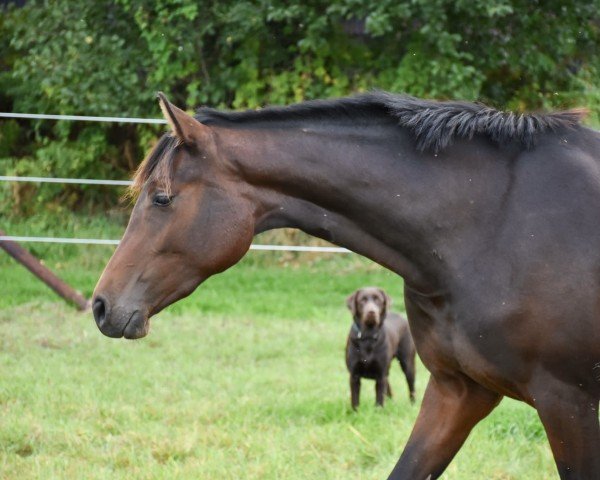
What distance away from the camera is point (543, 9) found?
1288 centimetres

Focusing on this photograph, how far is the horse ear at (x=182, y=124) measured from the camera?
3.37 metres

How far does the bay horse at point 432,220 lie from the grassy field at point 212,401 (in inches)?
72.4

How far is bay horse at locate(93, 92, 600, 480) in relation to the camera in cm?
332

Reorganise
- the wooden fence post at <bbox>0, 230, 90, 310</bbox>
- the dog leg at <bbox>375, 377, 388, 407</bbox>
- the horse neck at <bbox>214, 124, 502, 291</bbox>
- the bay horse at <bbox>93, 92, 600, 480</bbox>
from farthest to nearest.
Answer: the wooden fence post at <bbox>0, 230, 90, 310</bbox> < the dog leg at <bbox>375, 377, 388, 407</bbox> < the horse neck at <bbox>214, 124, 502, 291</bbox> < the bay horse at <bbox>93, 92, 600, 480</bbox>

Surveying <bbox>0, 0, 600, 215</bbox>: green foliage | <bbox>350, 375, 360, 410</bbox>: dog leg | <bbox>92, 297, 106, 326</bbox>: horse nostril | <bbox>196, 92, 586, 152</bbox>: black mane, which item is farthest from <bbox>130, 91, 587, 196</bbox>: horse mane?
<bbox>0, 0, 600, 215</bbox>: green foliage

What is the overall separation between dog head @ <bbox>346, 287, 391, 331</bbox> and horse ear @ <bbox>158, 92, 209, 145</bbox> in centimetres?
411

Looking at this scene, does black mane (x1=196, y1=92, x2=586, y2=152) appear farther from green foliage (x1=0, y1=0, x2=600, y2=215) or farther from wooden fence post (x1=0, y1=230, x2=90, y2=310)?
green foliage (x1=0, y1=0, x2=600, y2=215)

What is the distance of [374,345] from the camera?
7379mm

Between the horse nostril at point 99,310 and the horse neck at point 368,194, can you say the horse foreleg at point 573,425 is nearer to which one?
the horse neck at point 368,194

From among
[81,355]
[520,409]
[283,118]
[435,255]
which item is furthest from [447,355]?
[81,355]

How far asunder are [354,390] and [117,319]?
12.3ft

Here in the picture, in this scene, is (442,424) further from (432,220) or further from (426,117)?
(426,117)

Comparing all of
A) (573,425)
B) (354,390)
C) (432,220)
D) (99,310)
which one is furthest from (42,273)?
(573,425)

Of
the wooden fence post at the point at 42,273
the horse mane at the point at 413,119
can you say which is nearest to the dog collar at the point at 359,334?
the wooden fence post at the point at 42,273
